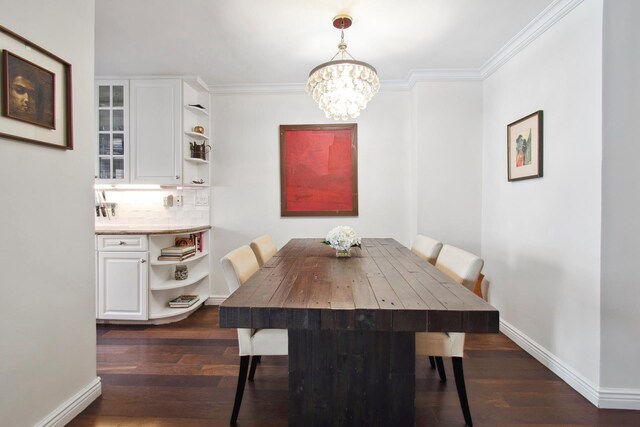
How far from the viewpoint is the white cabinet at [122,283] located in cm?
273

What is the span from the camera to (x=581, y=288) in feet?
6.00

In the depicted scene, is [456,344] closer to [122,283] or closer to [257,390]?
[257,390]

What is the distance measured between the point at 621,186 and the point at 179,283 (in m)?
3.44

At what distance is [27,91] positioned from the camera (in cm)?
138

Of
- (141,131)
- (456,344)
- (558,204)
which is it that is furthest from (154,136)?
(558,204)

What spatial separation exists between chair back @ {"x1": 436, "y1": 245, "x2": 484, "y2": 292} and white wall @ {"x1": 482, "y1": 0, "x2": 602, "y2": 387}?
76 centimetres

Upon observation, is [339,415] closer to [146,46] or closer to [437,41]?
[437,41]

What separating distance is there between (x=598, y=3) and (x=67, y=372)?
11.7 ft

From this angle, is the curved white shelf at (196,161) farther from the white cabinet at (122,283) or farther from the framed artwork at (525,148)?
the framed artwork at (525,148)

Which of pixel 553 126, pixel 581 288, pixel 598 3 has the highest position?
pixel 598 3

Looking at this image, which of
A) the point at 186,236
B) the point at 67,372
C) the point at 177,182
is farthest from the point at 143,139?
the point at 67,372

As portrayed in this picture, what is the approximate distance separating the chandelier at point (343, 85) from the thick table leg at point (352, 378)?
1.38 metres

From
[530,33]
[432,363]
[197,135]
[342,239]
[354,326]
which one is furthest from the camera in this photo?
[197,135]

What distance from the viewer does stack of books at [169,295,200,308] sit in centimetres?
297
